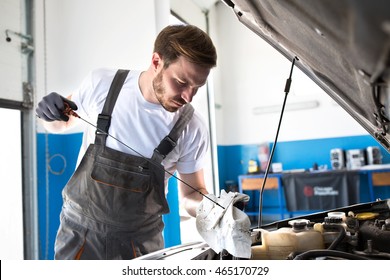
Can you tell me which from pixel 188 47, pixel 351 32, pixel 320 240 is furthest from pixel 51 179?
pixel 351 32

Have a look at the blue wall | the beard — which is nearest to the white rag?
the beard

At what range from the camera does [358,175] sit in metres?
2.31

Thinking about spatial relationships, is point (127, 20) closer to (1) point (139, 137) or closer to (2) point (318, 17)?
(1) point (139, 137)

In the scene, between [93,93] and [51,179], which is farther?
[51,179]

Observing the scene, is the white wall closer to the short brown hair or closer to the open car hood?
the short brown hair

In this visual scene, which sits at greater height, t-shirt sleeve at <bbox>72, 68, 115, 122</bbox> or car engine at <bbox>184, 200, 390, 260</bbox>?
t-shirt sleeve at <bbox>72, 68, 115, 122</bbox>

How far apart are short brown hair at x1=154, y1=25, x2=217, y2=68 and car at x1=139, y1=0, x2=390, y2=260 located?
242mm

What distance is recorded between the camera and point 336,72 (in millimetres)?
466

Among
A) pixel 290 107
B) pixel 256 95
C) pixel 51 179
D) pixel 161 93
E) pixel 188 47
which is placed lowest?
pixel 51 179

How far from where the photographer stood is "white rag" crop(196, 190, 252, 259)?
1.74 feet

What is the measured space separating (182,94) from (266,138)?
6.90ft

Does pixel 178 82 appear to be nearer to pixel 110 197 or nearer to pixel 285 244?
pixel 110 197

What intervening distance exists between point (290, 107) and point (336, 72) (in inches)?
97.1
